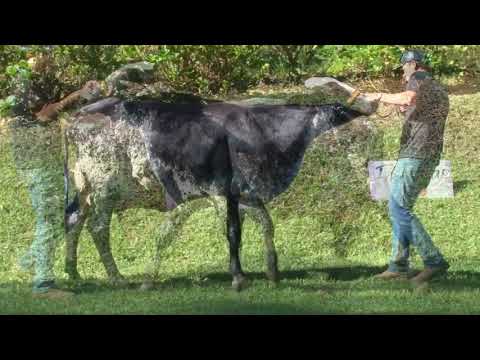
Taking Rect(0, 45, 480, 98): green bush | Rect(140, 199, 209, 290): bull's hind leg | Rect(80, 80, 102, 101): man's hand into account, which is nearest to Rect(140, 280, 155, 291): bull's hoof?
Rect(140, 199, 209, 290): bull's hind leg

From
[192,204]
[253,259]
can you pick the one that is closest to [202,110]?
[192,204]

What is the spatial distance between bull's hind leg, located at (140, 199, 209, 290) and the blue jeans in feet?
5.25

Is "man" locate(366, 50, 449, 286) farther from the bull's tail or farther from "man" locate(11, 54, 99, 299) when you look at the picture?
"man" locate(11, 54, 99, 299)

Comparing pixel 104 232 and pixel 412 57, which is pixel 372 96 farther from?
pixel 104 232

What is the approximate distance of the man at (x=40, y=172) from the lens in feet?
25.5

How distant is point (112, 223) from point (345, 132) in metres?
2.15

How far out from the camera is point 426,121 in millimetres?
7781

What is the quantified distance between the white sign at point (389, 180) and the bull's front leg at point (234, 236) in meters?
1.21

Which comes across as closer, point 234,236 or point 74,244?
point 234,236

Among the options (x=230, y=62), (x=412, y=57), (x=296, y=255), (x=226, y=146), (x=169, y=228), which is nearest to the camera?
(x=226, y=146)

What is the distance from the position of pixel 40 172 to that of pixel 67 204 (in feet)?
1.18

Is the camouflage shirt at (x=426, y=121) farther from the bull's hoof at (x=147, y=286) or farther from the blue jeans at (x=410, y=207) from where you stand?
the bull's hoof at (x=147, y=286)

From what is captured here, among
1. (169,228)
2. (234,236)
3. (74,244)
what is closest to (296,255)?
(234,236)

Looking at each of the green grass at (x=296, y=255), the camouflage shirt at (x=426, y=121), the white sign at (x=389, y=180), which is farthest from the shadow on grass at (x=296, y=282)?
the camouflage shirt at (x=426, y=121)
